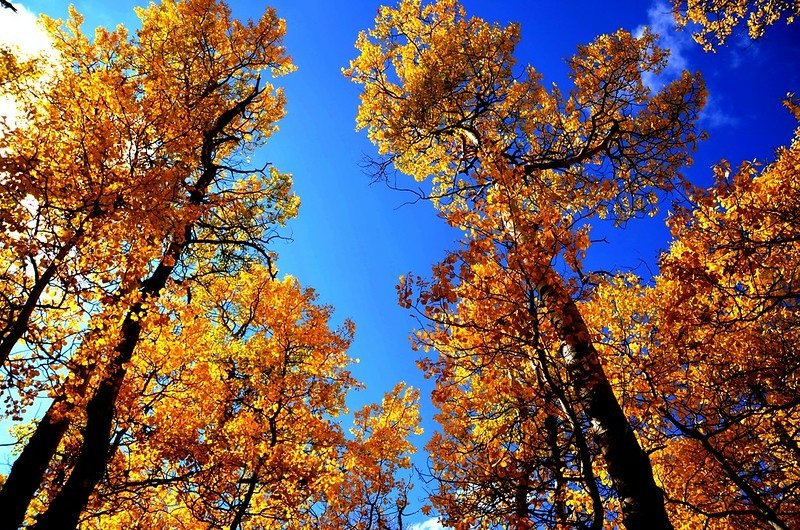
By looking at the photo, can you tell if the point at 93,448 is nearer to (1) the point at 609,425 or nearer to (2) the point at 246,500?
(2) the point at 246,500

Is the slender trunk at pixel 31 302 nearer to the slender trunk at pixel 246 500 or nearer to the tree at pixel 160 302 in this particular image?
the tree at pixel 160 302

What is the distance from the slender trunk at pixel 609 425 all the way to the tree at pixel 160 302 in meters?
5.66

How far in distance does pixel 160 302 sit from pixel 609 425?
22.2ft

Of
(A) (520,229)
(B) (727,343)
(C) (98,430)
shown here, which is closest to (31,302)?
(C) (98,430)

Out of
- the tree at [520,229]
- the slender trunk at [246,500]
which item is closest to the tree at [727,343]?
the tree at [520,229]

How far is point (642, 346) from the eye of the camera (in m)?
9.16

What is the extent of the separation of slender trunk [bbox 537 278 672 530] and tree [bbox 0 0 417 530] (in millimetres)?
5662

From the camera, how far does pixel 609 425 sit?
444cm

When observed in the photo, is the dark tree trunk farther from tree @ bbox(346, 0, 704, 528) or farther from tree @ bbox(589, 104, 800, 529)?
tree @ bbox(589, 104, 800, 529)

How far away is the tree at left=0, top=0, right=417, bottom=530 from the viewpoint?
5.46m

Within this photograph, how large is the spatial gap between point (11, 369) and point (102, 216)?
206 cm

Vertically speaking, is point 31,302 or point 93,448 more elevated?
point 31,302

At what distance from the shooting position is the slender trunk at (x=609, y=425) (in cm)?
392

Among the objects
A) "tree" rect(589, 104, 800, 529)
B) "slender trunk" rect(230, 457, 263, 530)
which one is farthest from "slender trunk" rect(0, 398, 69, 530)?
"tree" rect(589, 104, 800, 529)
